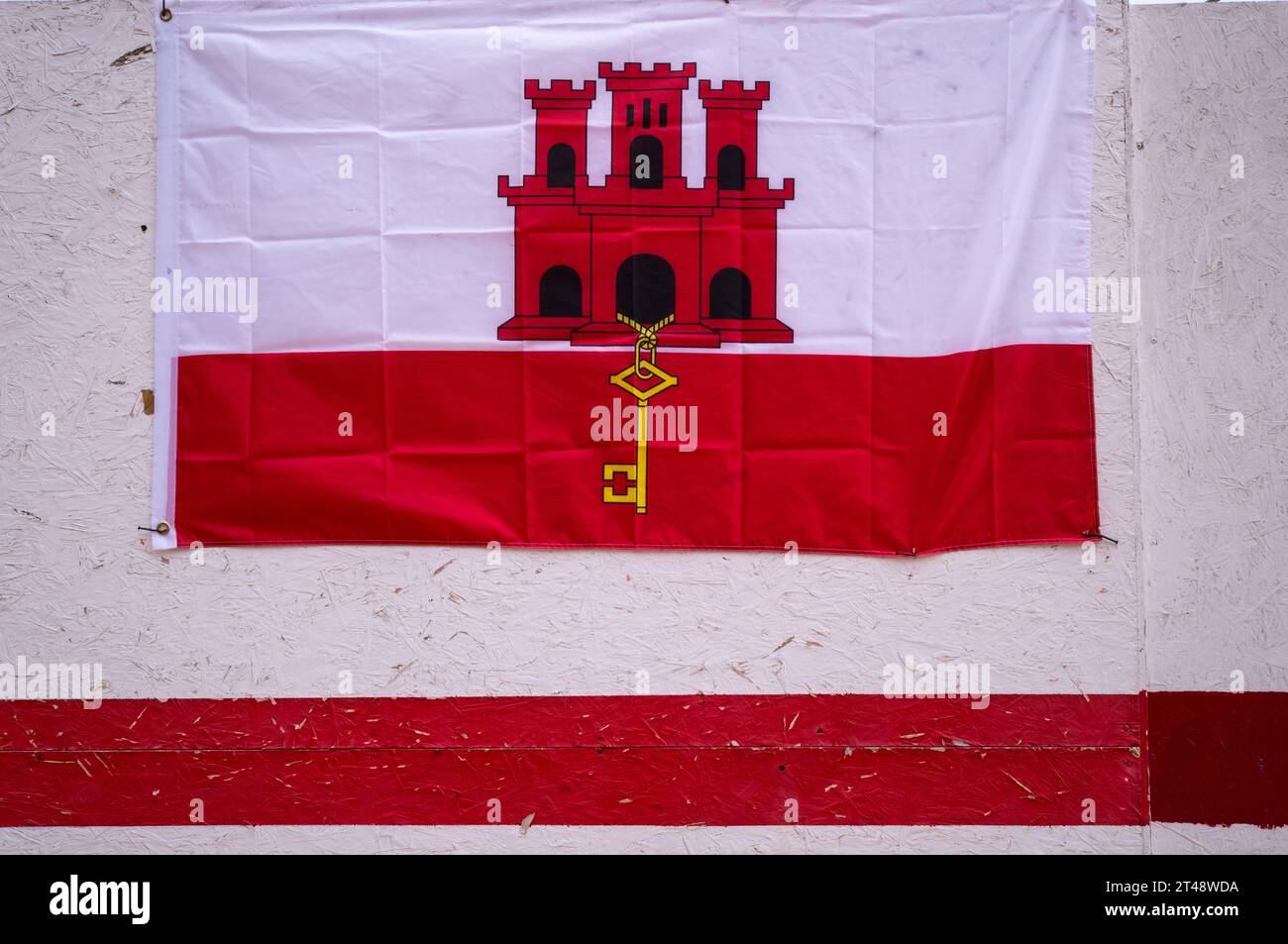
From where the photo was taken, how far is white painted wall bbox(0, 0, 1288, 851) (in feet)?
9.30

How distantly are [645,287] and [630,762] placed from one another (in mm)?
1560

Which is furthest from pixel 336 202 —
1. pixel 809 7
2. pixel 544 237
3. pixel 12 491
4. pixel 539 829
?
pixel 539 829

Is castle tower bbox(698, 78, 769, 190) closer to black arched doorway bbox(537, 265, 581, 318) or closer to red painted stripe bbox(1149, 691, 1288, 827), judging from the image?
black arched doorway bbox(537, 265, 581, 318)

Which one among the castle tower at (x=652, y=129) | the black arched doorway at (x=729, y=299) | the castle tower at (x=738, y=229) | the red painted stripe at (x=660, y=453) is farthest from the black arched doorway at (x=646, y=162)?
the red painted stripe at (x=660, y=453)

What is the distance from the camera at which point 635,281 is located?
2.83 m

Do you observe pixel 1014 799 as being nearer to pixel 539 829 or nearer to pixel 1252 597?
pixel 1252 597

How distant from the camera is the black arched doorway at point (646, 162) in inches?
112

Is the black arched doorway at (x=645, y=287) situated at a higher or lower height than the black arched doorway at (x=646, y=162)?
lower

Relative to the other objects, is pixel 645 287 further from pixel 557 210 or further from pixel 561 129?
pixel 561 129

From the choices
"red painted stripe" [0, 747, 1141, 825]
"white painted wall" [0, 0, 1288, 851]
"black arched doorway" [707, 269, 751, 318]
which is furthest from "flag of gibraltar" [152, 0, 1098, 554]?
"red painted stripe" [0, 747, 1141, 825]

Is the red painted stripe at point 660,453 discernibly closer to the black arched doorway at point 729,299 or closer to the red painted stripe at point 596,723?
the black arched doorway at point 729,299

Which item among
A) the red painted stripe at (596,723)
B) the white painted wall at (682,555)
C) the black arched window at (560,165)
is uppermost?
the black arched window at (560,165)

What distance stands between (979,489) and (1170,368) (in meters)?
0.77

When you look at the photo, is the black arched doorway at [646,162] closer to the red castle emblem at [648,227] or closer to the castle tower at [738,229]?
the red castle emblem at [648,227]
